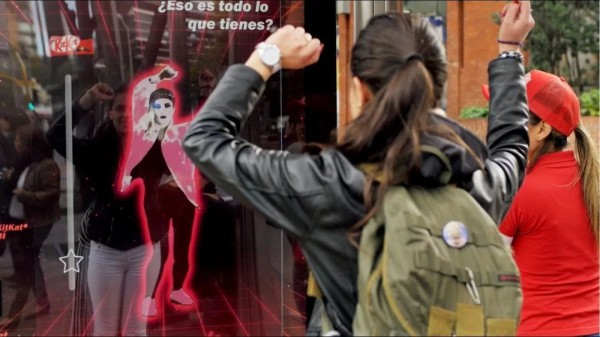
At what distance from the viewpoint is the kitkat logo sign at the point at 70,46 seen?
9.39 ft

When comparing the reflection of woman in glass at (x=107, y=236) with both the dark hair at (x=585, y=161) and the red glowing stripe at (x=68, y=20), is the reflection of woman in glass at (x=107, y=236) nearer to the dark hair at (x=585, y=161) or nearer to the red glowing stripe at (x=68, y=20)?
the red glowing stripe at (x=68, y=20)

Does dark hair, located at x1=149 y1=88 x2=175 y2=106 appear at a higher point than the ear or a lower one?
higher

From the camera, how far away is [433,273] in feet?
4.75

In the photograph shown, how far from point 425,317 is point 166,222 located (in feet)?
5.85

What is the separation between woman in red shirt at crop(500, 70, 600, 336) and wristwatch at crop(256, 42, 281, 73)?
3.90ft

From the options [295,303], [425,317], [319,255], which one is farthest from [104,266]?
[425,317]

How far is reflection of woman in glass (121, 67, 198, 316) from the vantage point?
9.72 ft

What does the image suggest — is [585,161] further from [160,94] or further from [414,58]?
[160,94]

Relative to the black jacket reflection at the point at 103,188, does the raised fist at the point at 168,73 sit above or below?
above

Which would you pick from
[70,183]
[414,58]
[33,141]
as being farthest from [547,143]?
[33,141]

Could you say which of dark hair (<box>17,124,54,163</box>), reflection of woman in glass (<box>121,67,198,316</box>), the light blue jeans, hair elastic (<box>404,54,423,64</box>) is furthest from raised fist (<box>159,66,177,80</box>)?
hair elastic (<box>404,54,423,64</box>)

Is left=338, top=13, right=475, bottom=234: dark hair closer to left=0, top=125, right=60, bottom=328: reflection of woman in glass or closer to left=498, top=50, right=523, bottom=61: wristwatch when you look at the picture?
left=498, top=50, right=523, bottom=61: wristwatch

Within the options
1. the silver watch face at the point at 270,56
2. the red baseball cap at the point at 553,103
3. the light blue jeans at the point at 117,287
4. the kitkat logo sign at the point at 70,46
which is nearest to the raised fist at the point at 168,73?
the kitkat logo sign at the point at 70,46

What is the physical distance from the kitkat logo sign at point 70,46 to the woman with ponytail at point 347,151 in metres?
1.47
